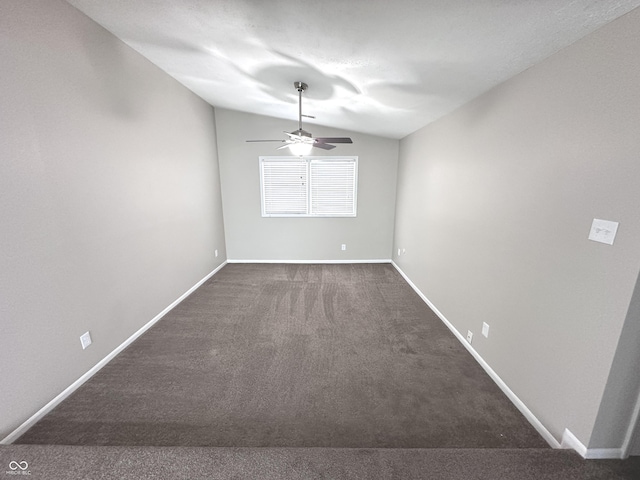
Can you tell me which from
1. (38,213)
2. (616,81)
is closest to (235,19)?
(38,213)

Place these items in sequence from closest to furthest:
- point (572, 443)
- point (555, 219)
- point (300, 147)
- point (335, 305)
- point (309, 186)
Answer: point (572, 443), point (555, 219), point (300, 147), point (335, 305), point (309, 186)

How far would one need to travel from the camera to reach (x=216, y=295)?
373 centimetres

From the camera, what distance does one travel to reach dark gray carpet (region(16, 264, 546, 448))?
1633 millimetres

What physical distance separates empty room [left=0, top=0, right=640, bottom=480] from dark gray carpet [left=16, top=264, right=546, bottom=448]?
0.06 feet

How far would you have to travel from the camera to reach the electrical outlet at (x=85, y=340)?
206 centimetres

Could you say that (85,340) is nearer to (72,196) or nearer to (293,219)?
(72,196)

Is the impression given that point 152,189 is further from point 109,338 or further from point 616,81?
point 616,81

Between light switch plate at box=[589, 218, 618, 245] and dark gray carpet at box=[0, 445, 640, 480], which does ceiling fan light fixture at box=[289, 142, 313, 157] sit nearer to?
light switch plate at box=[589, 218, 618, 245]

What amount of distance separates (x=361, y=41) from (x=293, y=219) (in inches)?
141

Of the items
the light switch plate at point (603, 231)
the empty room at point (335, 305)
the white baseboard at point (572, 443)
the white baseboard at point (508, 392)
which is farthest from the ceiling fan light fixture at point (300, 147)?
the white baseboard at point (572, 443)

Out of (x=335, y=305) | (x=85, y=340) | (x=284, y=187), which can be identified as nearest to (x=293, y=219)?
(x=284, y=187)

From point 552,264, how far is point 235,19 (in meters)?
2.74

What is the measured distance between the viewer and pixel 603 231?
1.29m

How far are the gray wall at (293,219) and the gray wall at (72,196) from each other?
1.59 meters
